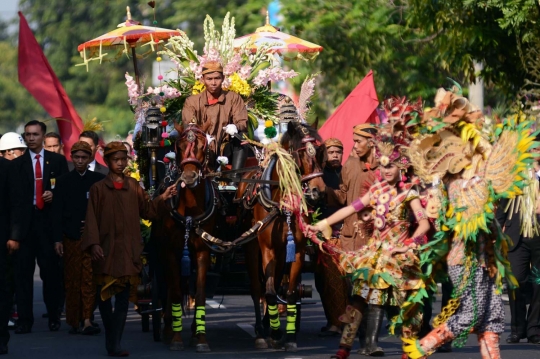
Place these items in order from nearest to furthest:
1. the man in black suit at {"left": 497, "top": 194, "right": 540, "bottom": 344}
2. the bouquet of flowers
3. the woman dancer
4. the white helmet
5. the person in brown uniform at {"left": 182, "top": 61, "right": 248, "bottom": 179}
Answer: the woman dancer, the man in black suit at {"left": 497, "top": 194, "right": 540, "bottom": 344}, the person in brown uniform at {"left": 182, "top": 61, "right": 248, "bottom": 179}, the bouquet of flowers, the white helmet

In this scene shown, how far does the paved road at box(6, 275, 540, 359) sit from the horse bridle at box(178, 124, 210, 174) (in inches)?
73.0

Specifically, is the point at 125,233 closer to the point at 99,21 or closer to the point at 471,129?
the point at 471,129

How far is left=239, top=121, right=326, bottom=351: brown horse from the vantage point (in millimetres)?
13070

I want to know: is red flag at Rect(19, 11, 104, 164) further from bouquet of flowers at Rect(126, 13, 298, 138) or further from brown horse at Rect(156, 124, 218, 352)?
brown horse at Rect(156, 124, 218, 352)

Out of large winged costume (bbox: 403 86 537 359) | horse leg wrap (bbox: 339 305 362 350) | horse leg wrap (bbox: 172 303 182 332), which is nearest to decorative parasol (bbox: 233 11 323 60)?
horse leg wrap (bbox: 172 303 182 332)

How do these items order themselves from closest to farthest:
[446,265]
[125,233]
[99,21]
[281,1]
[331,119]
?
1. [446,265]
2. [125,233]
3. [331,119]
4. [281,1]
5. [99,21]

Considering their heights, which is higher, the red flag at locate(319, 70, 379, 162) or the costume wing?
the red flag at locate(319, 70, 379, 162)

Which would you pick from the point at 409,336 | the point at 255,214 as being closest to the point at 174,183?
the point at 255,214

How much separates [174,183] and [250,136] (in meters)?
1.60

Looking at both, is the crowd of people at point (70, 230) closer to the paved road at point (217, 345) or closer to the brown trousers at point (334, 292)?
the paved road at point (217, 345)

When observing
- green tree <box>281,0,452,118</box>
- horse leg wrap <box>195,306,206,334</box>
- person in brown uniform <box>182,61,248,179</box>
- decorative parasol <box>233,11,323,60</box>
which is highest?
green tree <box>281,0,452,118</box>

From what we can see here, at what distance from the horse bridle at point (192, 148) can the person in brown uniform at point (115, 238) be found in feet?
1.90

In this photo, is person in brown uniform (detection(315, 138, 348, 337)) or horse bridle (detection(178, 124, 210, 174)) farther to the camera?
person in brown uniform (detection(315, 138, 348, 337))

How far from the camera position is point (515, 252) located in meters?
14.1
